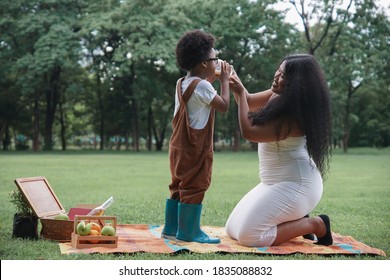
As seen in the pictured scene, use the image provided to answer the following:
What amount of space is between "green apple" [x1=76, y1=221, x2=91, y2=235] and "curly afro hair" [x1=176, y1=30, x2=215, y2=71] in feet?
4.43

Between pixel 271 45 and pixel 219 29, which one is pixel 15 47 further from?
pixel 271 45

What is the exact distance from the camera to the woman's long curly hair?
4.21 meters

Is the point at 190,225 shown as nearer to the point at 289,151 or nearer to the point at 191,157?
the point at 191,157

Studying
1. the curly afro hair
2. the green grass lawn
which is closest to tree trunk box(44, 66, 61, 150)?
the green grass lawn

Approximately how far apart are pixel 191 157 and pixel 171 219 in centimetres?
53

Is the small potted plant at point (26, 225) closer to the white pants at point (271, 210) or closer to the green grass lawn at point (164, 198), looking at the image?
the green grass lawn at point (164, 198)

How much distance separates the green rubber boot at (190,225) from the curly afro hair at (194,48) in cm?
102

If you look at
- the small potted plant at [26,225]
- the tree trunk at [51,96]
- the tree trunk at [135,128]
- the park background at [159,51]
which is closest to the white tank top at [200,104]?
the small potted plant at [26,225]

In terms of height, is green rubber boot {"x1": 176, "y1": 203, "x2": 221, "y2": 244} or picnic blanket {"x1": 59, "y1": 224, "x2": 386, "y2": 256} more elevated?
green rubber boot {"x1": 176, "y1": 203, "x2": 221, "y2": 244}

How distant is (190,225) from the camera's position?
4379 mm

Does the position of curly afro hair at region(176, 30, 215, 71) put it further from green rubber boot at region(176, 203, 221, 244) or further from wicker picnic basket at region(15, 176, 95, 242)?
wicker picnic basket at region(15, 176, 95, 242)

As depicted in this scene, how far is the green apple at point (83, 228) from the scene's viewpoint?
421cm

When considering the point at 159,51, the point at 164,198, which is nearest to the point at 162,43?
the point at 159,51
